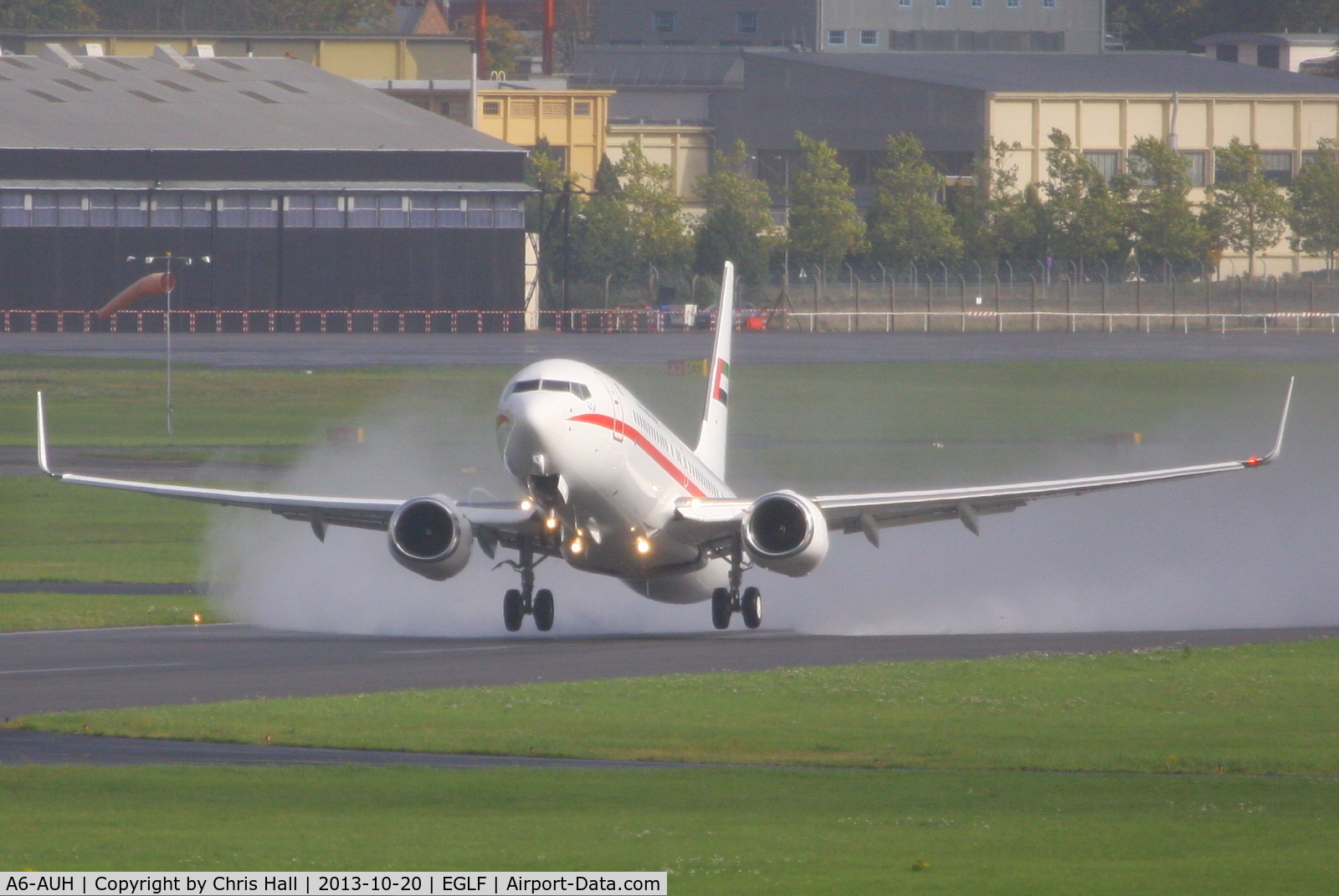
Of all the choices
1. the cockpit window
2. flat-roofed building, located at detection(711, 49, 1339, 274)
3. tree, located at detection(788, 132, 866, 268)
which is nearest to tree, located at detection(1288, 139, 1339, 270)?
flat-roofed building, located at detection(711, 49, 1339, 274)

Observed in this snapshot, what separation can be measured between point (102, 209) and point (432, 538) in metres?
96.3

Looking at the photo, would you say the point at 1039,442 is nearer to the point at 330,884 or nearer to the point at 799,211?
the point at 330,884

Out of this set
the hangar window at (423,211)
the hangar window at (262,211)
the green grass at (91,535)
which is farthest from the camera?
the hangar window at (423,211)

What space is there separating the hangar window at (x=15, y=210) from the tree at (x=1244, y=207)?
7737 centimetres

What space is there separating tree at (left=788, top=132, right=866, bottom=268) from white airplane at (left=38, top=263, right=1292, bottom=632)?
108051 mm

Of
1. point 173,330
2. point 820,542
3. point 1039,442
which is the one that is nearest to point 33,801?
point 820,542

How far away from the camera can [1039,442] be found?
7581cm

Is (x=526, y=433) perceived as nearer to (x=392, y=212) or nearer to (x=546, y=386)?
(x=546, y=386)

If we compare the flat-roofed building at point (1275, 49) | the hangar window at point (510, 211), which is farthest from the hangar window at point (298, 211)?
the flat-roofed building at point (1275, 49)

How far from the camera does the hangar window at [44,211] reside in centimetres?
12306

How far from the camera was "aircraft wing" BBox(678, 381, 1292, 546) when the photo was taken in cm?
3541

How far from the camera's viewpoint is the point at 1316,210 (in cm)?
14388

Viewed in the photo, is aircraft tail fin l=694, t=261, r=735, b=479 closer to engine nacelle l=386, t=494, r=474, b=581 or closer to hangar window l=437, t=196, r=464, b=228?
engine nacelle l=386, t=494, r=474, b=581

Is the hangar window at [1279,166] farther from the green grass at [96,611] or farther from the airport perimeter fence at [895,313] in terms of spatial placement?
the green grass at [96,611]
